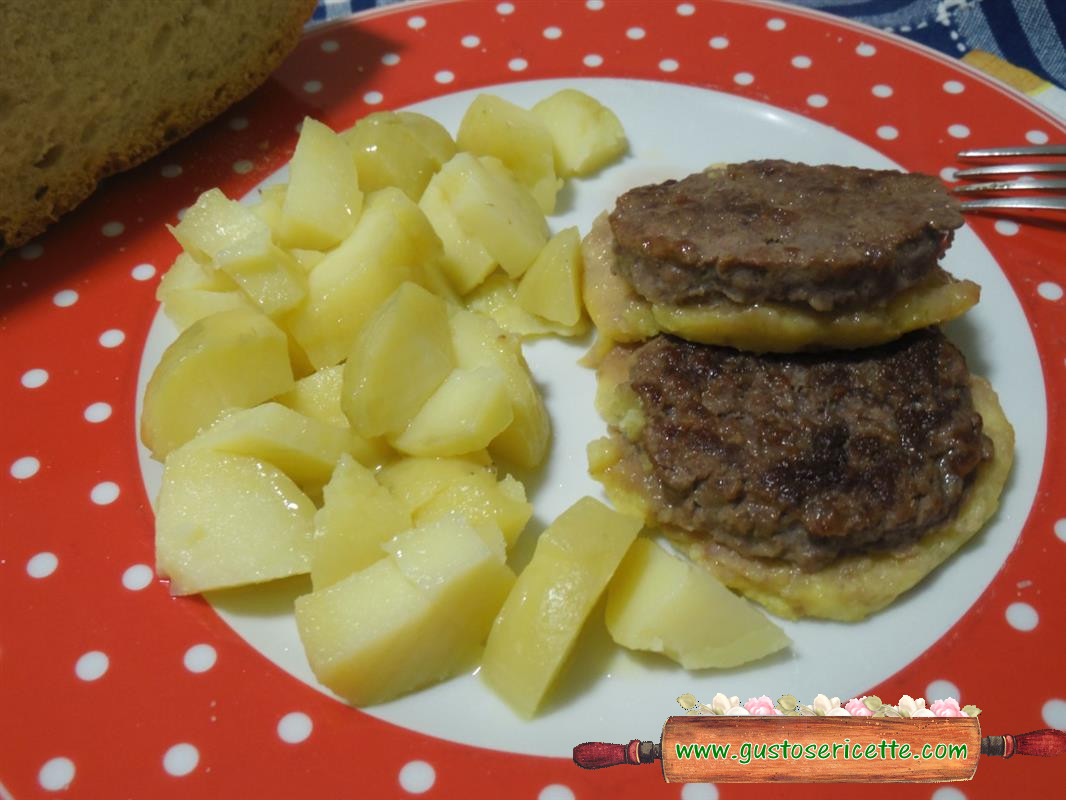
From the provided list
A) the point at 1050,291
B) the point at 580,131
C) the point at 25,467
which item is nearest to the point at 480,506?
the point at 25,467

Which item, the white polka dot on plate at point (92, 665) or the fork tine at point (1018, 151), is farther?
the fork tine at point (1018, 151)

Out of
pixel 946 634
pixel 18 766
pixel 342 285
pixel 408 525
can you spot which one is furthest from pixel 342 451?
pixel 946 634

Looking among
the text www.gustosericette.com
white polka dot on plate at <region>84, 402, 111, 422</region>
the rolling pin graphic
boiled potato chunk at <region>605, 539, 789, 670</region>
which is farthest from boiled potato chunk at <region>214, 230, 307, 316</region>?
the text www.gustosericette.com

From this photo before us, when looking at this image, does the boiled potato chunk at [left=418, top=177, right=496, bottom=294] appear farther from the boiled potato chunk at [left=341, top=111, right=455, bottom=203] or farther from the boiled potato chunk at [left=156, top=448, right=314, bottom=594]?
the boiled potato chunk at [left=156, top=448, right=314, bottom=594]

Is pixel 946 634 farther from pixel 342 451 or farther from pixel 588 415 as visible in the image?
pixel 342 451

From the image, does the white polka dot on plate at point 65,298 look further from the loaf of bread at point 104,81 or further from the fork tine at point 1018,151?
the fork tine at point 1018,151

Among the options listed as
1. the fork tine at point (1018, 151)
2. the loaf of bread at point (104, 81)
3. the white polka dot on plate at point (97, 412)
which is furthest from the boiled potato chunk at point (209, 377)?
the fork tine at point (1018, 151)
